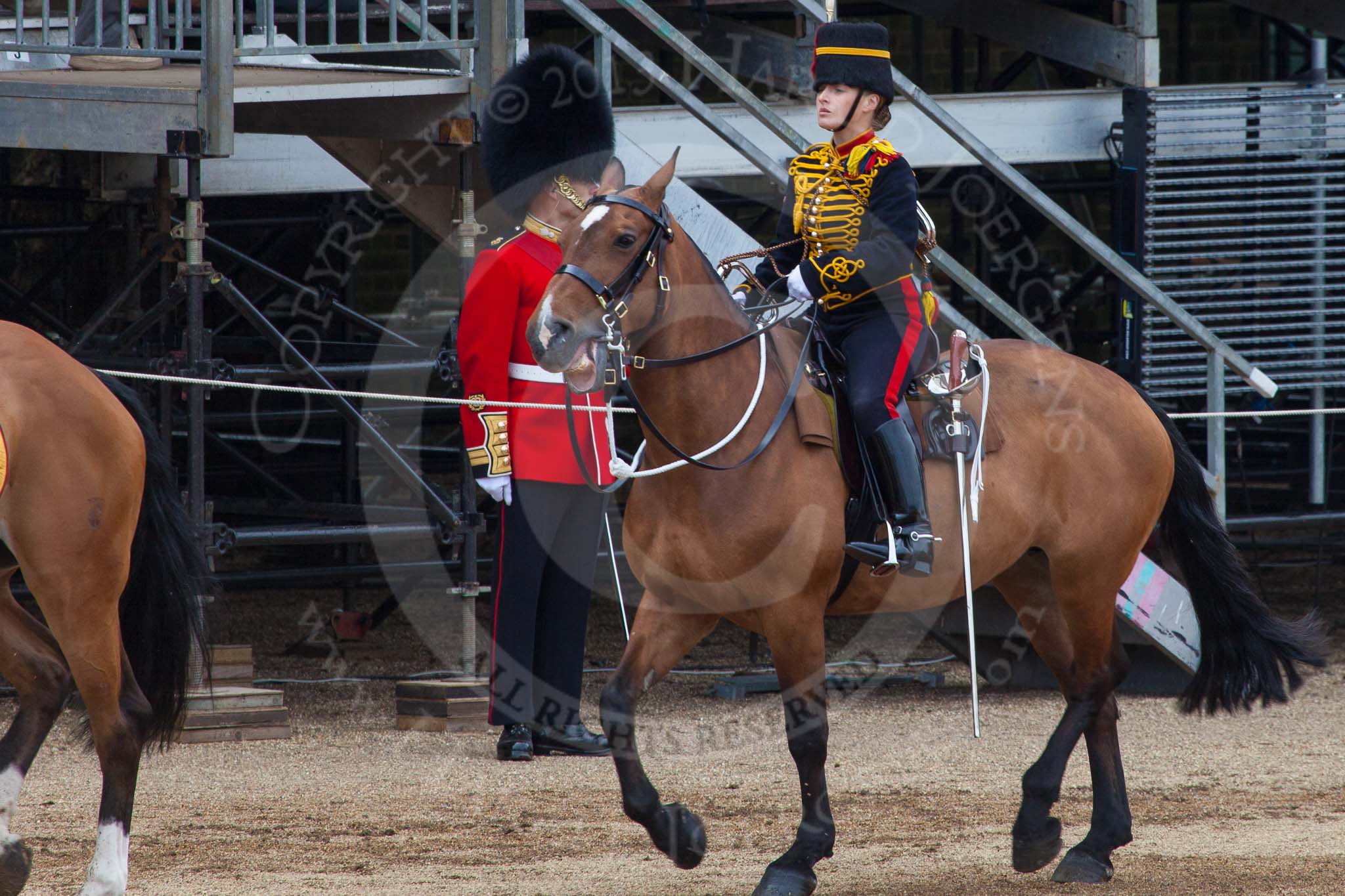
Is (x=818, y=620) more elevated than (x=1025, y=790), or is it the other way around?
(x=818, y=620)

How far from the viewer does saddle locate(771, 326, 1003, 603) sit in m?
4.69

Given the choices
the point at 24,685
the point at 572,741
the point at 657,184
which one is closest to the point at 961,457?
the point at 657,184

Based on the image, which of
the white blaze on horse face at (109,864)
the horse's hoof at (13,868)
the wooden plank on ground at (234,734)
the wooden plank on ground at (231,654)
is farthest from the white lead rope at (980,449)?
the wooden plank on ground at (231,654)

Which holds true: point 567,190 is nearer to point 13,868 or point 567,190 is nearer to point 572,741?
point 572,741

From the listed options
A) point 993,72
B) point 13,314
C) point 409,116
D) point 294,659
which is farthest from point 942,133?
point 993,72

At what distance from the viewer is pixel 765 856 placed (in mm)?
5141

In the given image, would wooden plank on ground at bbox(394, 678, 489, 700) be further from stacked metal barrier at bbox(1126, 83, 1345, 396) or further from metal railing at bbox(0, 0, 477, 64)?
stacked metal barrier at bbox(1126, 83, 1345, 396)

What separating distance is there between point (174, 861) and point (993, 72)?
11.4 m

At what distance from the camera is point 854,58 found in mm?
4773

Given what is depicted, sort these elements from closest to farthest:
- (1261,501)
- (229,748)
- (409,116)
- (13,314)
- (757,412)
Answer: (757,412), (229,748), (409,116), (13,314), (1261,501)

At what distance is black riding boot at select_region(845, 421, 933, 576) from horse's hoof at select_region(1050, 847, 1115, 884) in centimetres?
100

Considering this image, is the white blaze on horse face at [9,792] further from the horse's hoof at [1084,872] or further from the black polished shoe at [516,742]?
the horse's hoof at [1084,872]

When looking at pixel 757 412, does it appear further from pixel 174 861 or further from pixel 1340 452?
pixel 1340 452

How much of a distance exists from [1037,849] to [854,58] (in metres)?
2.15
